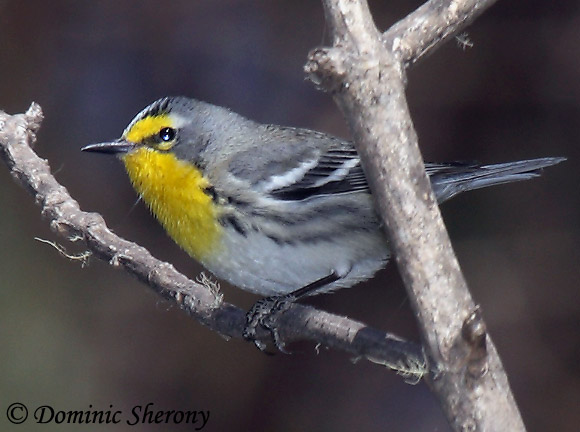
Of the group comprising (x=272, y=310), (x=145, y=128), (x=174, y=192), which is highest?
(x=145, y=128)

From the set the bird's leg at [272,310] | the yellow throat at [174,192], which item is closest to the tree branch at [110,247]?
the bird's leg at [272,310]

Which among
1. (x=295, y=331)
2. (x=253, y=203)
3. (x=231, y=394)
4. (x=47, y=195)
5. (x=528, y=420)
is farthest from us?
(x=231, y=394)

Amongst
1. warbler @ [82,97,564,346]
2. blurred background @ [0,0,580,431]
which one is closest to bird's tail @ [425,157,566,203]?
warbler @ [82,97,564,346]

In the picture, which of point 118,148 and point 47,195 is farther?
point 118,148

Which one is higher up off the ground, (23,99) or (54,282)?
(23,99)

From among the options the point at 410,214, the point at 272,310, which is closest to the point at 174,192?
the point at 272,310

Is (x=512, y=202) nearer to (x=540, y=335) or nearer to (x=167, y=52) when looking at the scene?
(x=540, y=335)

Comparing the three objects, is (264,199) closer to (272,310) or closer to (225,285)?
(272,310)

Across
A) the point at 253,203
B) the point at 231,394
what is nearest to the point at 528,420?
the point at 231,394

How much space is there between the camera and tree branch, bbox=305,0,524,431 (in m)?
1.78

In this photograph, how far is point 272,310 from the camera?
2826 millimetres

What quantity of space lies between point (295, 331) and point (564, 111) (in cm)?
277

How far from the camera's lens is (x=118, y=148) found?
3.12m

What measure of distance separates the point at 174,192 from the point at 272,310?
0.55 metres
